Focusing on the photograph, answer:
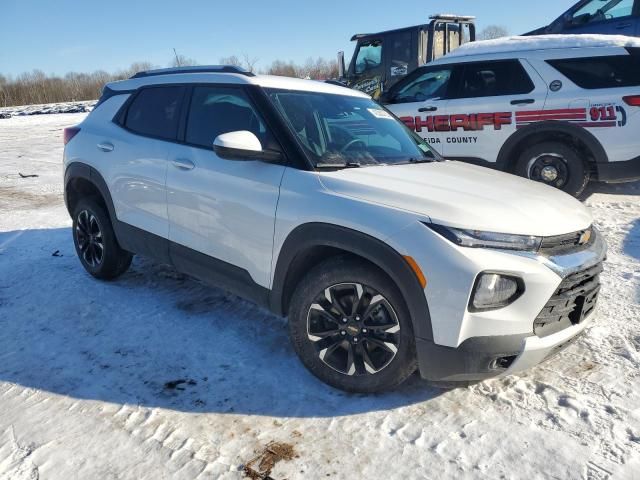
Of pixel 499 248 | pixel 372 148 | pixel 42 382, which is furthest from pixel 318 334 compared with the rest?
pixel 42 382

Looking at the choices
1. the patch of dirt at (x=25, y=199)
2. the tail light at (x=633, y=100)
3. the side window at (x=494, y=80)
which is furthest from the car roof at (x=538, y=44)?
the patch of dirt at (x=25, y=199)

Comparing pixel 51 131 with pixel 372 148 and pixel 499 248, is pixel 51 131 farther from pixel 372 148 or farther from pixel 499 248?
pixel 499 248

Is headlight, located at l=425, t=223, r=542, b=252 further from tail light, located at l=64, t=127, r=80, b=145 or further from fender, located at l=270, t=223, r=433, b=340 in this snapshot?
tail light, located at l=64, t=127, r=80, b=145

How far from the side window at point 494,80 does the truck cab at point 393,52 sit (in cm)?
488

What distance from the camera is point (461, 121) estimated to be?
278 inches

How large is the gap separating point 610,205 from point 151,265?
558 cm

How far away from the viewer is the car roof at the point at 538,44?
6.22 meters

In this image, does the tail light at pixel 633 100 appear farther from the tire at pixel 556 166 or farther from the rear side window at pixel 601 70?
the tire at pixel 556 166

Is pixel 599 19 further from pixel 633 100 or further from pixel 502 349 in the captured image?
pixel 502 349

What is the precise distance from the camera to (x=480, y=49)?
7.20 meters

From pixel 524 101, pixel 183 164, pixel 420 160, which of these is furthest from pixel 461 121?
Answer: pixel 183 164

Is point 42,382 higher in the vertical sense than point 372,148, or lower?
lower

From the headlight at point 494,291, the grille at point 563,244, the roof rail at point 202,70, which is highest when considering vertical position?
the roof rail at point 202,70

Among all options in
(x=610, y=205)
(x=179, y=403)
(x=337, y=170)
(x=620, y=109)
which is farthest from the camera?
(x=610, y=205)
